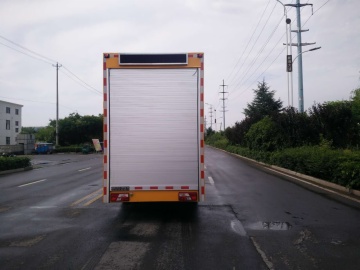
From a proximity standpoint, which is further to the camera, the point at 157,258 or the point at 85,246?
the point at 85,246

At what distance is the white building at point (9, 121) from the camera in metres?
66.2

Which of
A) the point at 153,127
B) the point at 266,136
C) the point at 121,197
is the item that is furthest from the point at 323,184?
the point at 266,136

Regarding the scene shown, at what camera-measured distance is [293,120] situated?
22.0 m

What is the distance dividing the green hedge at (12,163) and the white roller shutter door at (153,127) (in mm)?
16533

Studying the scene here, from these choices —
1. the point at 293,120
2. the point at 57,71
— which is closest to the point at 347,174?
the point at 293,120

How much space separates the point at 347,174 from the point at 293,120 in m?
10.4

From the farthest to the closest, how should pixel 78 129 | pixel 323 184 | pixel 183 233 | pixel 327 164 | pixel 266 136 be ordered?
pixel 78 129, pixel 266 136, pixel 323 184, pixel 327 164, pixel 183 233

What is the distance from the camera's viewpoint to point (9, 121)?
68812 millimetres

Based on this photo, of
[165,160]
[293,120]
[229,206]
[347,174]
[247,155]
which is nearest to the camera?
[165,160]

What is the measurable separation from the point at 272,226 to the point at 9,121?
70821 millimetres

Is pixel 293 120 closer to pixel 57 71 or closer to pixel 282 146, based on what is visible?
A: pixel 282 146

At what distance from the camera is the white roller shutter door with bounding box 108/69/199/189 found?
7.46 meters

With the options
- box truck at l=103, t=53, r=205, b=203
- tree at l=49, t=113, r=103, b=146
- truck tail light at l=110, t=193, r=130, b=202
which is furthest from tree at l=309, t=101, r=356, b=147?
tree at l=49, t=113, r=103, b=146

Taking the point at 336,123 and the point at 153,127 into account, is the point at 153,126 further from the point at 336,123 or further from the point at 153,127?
the point at 336,123
